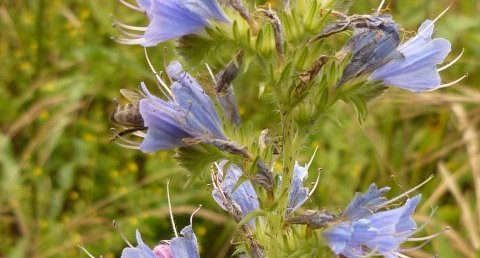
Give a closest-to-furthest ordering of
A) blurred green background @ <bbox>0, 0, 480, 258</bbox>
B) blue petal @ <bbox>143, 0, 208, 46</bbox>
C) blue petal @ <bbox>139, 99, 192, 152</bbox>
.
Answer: blue petal @ <bbox>143, 0, 208, 46</bbox> < blue petal @ <bbox>139, 99, 192, 152</bbox> < blurred green background @ <bbox>0, 0, 480, 258</bbox>

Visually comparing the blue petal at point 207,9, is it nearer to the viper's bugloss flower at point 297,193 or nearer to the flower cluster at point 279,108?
the flower cluster at point 279,108

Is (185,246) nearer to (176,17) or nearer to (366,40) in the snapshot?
(176,17)

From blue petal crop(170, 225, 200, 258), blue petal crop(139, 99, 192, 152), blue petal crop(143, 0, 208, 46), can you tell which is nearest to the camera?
blue petal crop(143, 0, 208, 46)

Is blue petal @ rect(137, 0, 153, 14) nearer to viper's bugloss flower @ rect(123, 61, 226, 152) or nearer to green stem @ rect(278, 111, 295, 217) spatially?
viper's bugloss flower @ rect(123, 61, 226, 152)

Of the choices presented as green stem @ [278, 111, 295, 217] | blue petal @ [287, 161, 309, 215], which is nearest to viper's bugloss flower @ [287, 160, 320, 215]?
blue petal @ [287, 161, 309, 215]

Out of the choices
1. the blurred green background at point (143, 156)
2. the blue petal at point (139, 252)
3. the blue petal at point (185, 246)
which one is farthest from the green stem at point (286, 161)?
the blurred green background at point (143, 156)
